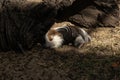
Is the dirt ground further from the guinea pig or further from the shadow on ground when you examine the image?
the guinea pig

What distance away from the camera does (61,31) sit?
6129 millimetres

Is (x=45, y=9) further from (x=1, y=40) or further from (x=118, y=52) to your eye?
(x=118, y=52)

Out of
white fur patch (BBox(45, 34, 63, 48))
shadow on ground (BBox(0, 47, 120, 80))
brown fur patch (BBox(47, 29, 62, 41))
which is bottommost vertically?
shadow on ground (BBox(0, 47, 120, 80))

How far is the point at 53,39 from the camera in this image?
5.97 metres

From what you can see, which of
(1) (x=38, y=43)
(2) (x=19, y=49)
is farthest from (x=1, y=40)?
(1) (x=38, y=43)

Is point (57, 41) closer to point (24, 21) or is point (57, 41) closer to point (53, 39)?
point (53, 39)

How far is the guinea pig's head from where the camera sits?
5.91 m

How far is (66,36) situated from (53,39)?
0.30 m

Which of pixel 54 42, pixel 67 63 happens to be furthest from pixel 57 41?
pixel 67 63

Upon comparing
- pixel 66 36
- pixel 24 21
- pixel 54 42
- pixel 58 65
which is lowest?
pixel 58 65

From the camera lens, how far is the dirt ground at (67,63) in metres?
5.15

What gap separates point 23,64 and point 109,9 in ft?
8.36

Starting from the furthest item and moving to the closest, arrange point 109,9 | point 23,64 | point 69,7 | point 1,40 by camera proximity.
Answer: point 109,9, point 69,7, point 1,40, point 23,64

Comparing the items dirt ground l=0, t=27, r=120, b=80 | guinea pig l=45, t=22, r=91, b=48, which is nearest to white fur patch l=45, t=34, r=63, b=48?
guinea pig l=45, t=22, r=91, b=48
